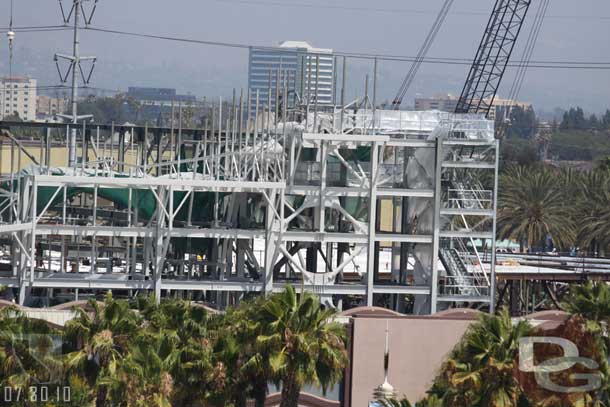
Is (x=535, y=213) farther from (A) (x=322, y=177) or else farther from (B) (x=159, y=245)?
(B) (x=159, y=245)

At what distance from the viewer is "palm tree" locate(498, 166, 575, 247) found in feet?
295

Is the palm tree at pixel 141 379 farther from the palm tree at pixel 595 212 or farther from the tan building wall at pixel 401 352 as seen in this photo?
the palm tree at pixel 595 212

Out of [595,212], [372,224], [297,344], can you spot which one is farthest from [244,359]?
[595,212]

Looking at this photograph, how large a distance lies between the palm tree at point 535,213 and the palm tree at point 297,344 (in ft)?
192

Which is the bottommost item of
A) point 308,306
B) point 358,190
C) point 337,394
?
point 337,394

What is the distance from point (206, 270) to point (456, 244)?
13.9 m

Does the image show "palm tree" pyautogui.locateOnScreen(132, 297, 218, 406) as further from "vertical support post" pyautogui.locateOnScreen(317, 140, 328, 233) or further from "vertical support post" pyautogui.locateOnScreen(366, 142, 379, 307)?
"vertical support post" pyautogui.locateOnScreen(317, 140, 328, 233)

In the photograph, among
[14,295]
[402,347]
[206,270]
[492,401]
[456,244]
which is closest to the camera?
[492,401]

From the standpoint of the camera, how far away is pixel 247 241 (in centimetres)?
6141

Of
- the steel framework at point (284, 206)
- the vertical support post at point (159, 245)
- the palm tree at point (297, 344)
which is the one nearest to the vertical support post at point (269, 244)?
the steel framework at point (284, 206)

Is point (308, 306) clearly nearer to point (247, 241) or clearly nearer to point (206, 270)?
point (247, 241)

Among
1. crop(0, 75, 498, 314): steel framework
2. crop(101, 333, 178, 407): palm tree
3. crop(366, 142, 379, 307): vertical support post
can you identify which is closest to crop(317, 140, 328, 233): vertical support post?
crop(0, 75, 498, 314): steel framework

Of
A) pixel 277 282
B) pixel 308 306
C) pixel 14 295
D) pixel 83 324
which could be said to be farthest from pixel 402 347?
pixel 14 295

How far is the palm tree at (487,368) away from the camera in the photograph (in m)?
30.1
